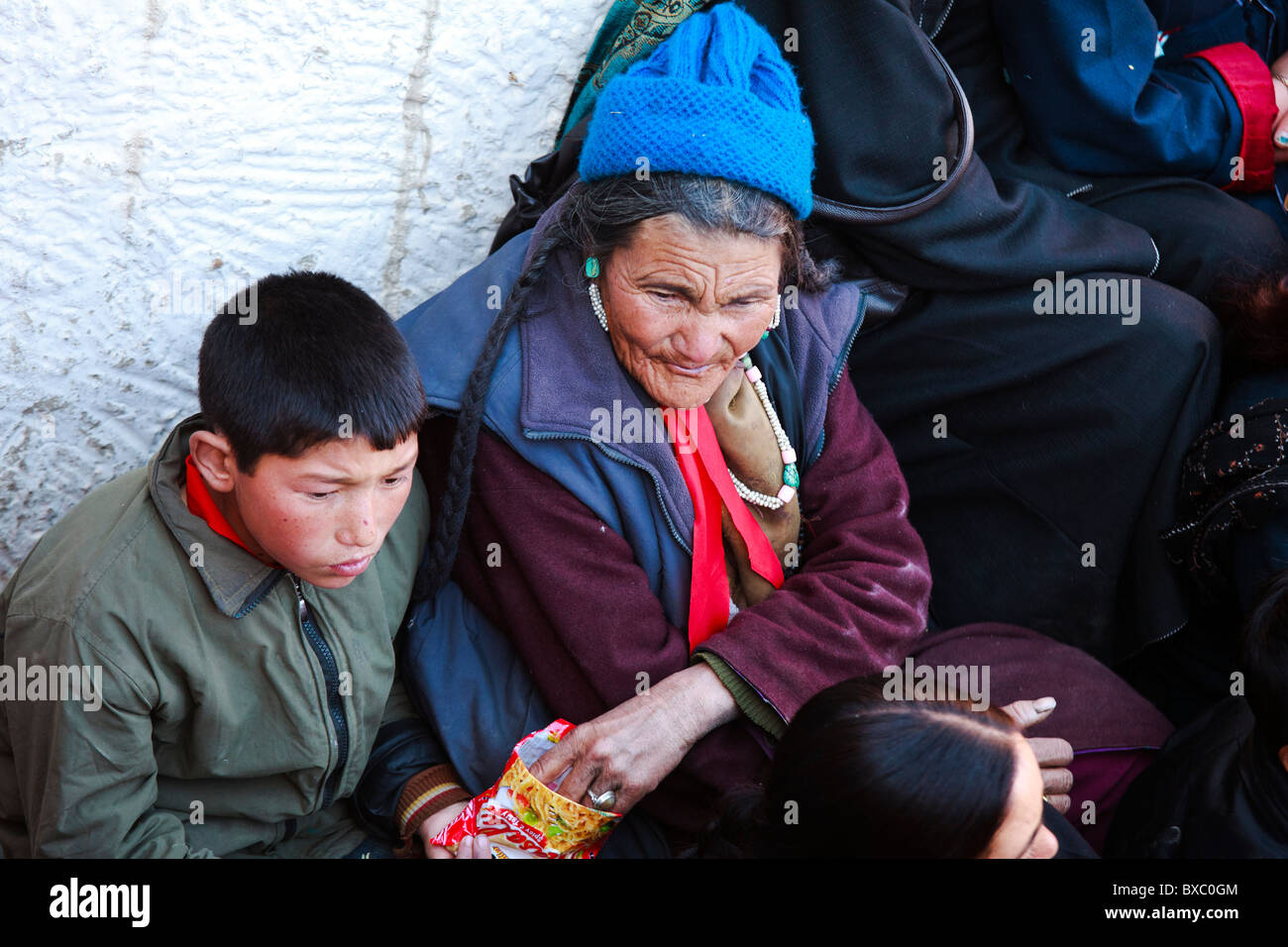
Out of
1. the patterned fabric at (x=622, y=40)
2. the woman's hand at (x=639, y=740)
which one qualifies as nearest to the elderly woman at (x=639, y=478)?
the woman's hand at (x=639, y=740)

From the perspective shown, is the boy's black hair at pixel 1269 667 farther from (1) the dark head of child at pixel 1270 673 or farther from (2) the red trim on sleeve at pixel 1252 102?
(2) the red trim on sleeve at pixel 1252 102

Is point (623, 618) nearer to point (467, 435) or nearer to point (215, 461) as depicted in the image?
point (467, 435)

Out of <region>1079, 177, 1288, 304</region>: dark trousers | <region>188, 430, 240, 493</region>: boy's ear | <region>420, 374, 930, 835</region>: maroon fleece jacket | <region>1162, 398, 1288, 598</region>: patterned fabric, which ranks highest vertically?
<region>1079, 177, 1288, 304</region>: dark trousers

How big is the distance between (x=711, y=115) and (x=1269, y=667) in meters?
1.38

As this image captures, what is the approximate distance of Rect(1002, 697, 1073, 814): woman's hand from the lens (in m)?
2.29

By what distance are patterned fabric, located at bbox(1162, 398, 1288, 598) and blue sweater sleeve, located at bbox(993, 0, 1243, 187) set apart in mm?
768

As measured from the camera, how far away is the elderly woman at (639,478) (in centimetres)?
210

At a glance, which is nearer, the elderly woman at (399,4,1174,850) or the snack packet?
the snack packet

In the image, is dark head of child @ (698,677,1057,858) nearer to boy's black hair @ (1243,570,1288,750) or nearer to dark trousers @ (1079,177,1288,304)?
boy's black hair @ (1243,570,1288,750)

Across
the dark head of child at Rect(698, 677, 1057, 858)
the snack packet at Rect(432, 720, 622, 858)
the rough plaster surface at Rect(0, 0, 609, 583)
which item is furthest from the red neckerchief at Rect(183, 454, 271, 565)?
the dark head of child at Rect(698, 677, 1057, 858)

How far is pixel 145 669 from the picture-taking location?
176cm

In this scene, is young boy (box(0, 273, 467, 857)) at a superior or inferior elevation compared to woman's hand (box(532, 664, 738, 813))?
superior

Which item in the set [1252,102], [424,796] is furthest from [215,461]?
[1252,102]

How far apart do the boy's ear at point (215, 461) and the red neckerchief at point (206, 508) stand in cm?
6
